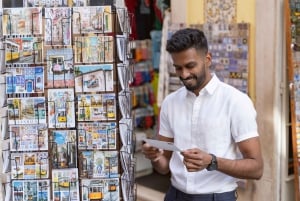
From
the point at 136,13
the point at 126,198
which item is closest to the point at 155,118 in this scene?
the point at 136,13

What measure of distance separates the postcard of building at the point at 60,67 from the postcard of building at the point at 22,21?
14 centimetres

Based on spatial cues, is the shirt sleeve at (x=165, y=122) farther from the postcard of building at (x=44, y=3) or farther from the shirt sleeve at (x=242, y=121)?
the postcard of building at (x=44, y=3)

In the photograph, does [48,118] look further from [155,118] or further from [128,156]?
[155,118]

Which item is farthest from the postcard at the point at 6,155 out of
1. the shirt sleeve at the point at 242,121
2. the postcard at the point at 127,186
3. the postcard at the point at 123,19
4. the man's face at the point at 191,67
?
the shirt sleeve at the point at 242,121

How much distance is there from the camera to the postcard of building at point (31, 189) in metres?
2.55

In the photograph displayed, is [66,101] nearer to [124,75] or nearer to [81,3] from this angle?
[124,75]

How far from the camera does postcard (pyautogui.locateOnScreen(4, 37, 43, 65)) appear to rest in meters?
2.49

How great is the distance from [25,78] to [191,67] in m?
0.88

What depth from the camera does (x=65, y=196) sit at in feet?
8.37

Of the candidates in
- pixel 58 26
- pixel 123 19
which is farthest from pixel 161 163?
pixel 58 26

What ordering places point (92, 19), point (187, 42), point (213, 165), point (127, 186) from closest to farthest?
1. point (213, 165)
2. point (187, 42)
3. point (92, 19)
4. point (127, 186)

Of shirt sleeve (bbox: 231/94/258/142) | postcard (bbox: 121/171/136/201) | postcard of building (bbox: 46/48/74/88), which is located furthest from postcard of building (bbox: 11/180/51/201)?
shirt sleeve (bbox: 231/94/258/142)

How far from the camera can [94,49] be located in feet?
8.10

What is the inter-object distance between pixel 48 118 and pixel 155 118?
309 centimetres
